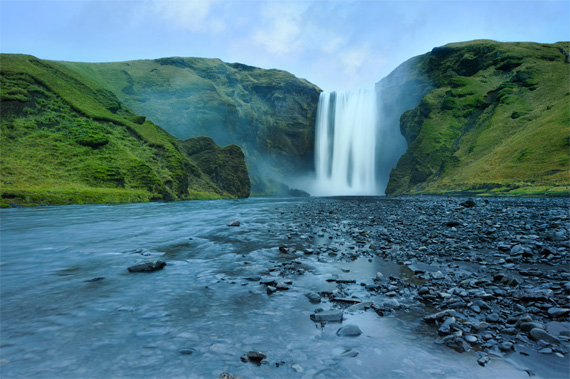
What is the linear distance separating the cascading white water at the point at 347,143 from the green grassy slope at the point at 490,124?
2088 cm

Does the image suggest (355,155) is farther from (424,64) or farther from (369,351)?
(369,351)

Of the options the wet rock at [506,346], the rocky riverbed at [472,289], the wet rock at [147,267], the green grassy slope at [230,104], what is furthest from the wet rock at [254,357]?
the green grassy slope at [230,104]

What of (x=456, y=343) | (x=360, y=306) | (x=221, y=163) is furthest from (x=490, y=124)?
(x=456, y=343)

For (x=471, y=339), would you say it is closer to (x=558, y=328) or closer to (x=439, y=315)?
(x=439, y=315)

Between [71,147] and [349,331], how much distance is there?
6729 cm

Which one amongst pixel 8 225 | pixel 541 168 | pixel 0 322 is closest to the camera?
pixel 0 322

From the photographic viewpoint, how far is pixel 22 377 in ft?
11.3

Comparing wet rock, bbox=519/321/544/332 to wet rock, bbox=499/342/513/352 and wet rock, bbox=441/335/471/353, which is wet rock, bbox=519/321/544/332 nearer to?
wet rock, bbox=499/342/513/352

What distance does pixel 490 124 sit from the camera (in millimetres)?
85375

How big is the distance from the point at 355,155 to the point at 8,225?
127526 millimetres

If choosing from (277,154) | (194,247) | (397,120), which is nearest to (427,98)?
(397,120)

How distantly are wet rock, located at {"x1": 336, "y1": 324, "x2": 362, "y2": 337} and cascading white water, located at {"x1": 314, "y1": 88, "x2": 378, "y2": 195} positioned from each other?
130m

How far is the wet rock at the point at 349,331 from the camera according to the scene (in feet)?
14.9

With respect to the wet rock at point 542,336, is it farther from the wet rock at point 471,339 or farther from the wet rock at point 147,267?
the wet rock at point 147,267
